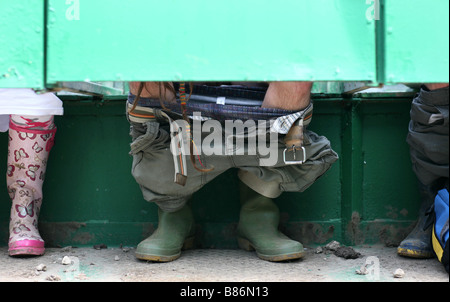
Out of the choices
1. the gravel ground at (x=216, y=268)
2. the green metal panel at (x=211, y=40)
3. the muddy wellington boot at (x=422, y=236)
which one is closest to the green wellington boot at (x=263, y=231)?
the gravel ground at (x=216, y=268)

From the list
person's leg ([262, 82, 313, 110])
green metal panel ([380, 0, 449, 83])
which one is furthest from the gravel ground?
green metal panel ([380, 0, 449, 83])

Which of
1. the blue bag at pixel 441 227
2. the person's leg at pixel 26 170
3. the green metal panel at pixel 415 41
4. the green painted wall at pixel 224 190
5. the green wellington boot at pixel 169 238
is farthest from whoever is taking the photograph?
the green painted wall at pixel 224 190

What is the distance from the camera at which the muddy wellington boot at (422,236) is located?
67.6 inches

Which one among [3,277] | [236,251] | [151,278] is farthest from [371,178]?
[3,277]

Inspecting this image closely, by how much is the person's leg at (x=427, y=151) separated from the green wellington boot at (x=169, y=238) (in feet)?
2.46

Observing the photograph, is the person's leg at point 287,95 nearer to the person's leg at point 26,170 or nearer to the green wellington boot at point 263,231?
the green wellington boot at point 263,231

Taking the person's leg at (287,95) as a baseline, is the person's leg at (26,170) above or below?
below

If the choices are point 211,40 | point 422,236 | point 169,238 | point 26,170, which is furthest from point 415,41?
point 26,170

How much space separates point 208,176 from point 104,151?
0.51 m

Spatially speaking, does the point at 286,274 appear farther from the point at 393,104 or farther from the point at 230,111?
the point at 393,104

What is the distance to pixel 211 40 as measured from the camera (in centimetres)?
118

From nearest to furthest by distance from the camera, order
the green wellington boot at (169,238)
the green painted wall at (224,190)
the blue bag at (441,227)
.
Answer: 1. the blue bag at (441,227)
2. the green wellington boot at (169,238)
3. the green painted wall at (224,190)

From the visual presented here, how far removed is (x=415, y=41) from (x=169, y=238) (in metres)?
1.02

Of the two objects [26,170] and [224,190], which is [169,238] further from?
[26,170]
